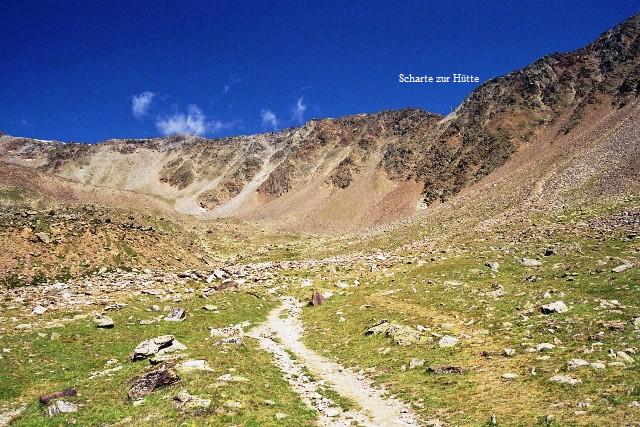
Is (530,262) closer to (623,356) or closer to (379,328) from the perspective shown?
(379,328)

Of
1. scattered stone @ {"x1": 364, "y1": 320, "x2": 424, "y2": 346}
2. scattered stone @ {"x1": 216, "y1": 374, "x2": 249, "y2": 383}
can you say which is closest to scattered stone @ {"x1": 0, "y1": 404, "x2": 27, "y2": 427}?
scattered stone @ {"x1": 216, "y1": 374, "x2": 249, "y2": 383}

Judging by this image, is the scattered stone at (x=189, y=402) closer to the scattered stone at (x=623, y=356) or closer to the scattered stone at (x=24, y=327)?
the scattered stone at (x=24, y=327)

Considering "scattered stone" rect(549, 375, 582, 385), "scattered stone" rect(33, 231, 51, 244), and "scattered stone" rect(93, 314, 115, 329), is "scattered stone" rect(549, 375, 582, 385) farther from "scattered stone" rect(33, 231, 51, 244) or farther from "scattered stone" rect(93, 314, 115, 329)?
"scattered stone" rect(33, 231, 51, 244)

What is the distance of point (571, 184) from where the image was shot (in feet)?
256

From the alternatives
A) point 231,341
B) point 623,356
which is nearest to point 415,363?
point 623,356

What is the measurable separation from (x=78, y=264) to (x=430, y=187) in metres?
124

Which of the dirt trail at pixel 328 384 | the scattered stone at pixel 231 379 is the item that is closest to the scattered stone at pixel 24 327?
the dirt trail at pixel 328 384

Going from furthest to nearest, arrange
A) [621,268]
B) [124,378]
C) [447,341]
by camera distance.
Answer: [621,268] → [447,341] → [124,378]

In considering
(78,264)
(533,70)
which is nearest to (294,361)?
(78,264)

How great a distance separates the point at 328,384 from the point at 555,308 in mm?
13859

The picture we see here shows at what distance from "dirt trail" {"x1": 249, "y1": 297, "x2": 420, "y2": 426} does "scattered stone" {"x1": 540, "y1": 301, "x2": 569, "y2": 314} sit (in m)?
11.9

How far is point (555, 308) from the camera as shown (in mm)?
25109

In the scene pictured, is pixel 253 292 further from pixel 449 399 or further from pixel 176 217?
pixel 176 217

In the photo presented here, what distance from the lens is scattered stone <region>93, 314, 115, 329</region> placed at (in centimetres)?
2883
